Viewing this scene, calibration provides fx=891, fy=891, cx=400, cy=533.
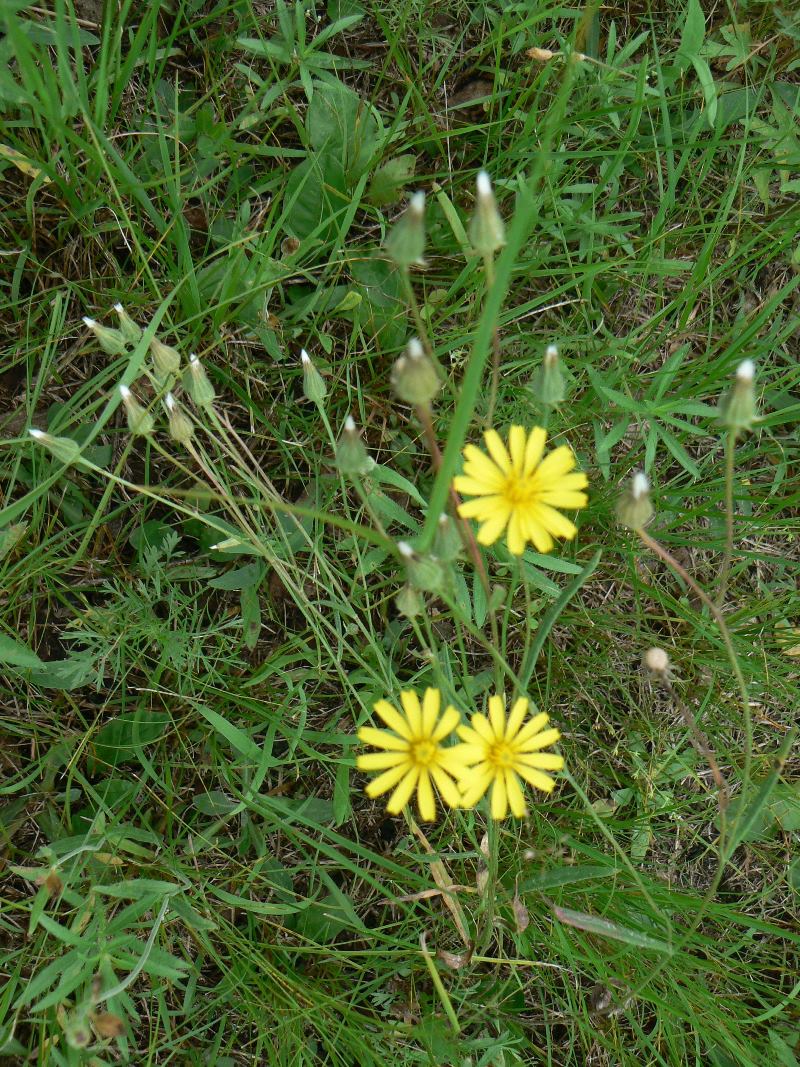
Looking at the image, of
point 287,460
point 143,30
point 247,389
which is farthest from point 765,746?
point 143,30

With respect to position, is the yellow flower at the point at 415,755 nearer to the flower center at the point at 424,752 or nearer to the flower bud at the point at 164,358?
the flower center at the point at 424,752

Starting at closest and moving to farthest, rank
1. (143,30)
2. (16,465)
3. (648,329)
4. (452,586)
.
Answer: (452,586) → (143,30) → (16,465) → (648,329)

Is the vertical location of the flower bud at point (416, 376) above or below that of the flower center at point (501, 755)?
above

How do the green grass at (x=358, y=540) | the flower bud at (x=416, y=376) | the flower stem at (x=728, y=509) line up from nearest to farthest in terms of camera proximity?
the flower bud at (x=416, y=376), the flower stem at (x=728, y=509), the green grass at (x=358, y=540)

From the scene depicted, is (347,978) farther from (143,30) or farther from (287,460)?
(143,30)

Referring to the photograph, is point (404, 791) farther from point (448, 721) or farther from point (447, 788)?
point (448, 721)

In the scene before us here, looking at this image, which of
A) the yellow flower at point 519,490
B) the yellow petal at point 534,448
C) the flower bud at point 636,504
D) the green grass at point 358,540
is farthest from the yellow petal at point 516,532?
the green grass at point 358,540

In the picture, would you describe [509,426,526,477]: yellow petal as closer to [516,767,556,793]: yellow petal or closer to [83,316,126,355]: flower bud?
[516,767,556,793]: yellow petal
